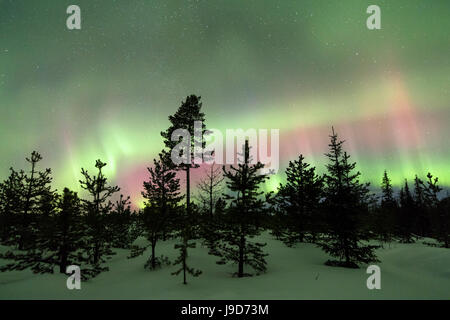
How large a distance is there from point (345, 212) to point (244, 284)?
1004 centimetres

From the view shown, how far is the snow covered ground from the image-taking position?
11005mm

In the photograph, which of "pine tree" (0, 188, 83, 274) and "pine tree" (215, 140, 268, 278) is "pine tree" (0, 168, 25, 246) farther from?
"pine tree" (215, 140, 268, 278)

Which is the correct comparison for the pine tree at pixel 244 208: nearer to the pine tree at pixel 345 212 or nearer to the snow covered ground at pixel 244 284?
the snow covered ground at pixel 244 284

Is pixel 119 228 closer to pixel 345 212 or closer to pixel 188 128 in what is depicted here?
pixel 188 128

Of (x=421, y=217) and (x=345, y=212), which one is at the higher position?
(x=345, y=212)

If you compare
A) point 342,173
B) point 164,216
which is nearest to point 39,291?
point 164,216

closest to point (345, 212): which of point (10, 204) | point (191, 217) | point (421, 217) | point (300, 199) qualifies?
point (300, 199)

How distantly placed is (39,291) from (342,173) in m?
22.4

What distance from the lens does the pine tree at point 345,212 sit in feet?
53.3

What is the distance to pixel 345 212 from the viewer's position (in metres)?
16.8

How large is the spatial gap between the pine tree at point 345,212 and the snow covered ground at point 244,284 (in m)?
1.49

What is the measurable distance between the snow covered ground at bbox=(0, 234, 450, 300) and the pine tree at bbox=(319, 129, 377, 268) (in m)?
1.49

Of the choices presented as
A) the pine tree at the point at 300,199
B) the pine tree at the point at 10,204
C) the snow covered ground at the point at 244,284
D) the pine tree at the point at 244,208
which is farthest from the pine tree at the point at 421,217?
the pine tree at the point at 10,204
